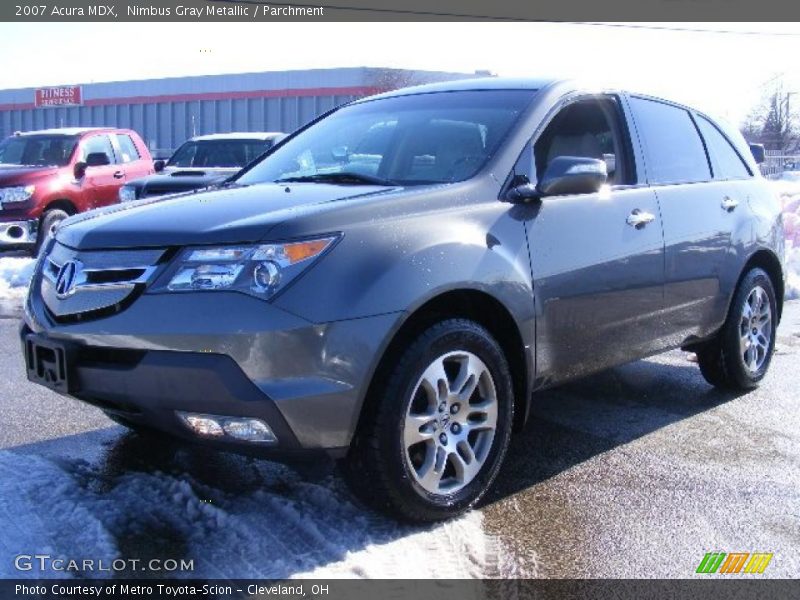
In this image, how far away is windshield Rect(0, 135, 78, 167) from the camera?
12.4 m

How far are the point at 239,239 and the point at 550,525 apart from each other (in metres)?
1.66

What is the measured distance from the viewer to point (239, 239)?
3.13 metres

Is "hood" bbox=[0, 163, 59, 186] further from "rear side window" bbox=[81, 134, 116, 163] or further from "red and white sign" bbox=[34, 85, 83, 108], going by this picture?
"red and white sign" bbox=[34, 85, 83, 108]

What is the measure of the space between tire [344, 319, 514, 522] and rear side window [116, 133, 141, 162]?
10844 mm

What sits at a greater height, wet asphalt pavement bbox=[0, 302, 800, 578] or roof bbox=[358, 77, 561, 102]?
roof bbox=[358, 77, 561, 102]

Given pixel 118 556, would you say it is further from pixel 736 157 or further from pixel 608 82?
pixel 736 157

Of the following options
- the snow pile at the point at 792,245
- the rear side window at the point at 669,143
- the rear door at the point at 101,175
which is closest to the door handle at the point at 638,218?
the rear side window at the point at 669,143

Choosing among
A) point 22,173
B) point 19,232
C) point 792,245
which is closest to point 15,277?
point 19,232

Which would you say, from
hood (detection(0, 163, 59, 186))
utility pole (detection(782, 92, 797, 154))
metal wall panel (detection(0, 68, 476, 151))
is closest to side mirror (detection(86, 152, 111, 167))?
hood (detection(0, 163, 59, 186))

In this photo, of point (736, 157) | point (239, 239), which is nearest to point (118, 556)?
point (239, 239)

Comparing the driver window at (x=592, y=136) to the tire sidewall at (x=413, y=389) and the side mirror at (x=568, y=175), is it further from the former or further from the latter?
the tire sidewall at (x=413, y=389)

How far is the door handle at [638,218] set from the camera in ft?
14.5

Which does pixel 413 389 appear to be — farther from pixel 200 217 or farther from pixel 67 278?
pixel 67 278

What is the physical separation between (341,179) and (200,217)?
0.90m
